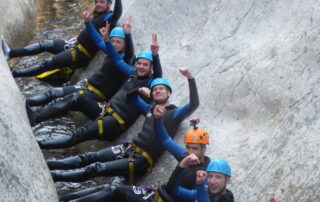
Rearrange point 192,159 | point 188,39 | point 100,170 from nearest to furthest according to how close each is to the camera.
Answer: point 192,159 → point 100,170 → point 188,39

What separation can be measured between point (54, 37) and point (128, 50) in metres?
3.77

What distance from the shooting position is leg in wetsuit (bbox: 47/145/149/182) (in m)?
7.54

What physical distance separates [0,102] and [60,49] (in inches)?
196

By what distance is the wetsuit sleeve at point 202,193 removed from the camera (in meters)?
5.90

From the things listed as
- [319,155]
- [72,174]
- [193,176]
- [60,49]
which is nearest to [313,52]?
[319,155]

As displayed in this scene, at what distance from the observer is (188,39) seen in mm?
9664

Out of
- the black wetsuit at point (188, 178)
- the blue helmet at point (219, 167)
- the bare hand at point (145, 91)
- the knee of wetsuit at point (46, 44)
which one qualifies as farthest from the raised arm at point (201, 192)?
the knee of wetsuit at point (46, 44)

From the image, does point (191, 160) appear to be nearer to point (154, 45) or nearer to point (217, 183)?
point (217, 183)

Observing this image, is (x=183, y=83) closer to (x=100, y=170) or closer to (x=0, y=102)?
(x=100, y=170)

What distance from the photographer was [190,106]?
767cm

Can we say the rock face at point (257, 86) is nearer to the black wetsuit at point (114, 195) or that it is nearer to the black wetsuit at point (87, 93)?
the black wetsuit at point (114, 195)

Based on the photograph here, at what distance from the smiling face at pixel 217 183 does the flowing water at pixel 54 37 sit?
245cm

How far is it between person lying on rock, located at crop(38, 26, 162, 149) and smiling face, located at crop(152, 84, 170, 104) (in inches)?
27.3

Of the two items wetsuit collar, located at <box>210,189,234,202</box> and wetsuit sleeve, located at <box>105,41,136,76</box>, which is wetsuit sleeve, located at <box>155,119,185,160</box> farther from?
wetsuit sleeve, located at <box>105,41,136,76</box>
